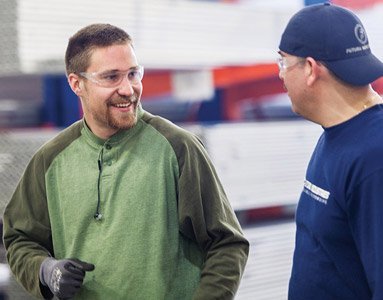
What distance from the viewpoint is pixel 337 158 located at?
195 cm

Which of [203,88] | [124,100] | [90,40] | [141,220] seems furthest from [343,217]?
[203,88]

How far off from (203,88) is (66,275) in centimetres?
169

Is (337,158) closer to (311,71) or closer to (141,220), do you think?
(311,71)

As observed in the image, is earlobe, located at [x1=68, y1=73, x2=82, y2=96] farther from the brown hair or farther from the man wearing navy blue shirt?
the man wearing navy blue shirt

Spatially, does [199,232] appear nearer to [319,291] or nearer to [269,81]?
[319,291]

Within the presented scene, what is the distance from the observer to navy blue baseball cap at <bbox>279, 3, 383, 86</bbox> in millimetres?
2002

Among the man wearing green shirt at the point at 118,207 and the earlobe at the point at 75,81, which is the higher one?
the earlobe at the point at 75,81

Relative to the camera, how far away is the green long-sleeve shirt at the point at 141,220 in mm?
2230

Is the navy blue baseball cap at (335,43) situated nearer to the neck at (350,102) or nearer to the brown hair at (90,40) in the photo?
the neck at (350,102)

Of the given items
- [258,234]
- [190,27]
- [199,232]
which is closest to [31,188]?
[199,232]

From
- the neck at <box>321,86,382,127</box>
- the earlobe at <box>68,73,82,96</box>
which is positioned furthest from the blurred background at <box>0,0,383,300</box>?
the neck at <box>321,86,382,127</box>

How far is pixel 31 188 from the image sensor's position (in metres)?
2.45

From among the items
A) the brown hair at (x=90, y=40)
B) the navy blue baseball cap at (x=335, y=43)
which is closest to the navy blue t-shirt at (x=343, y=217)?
the navy blue baseball cap at (x=335, y=43)

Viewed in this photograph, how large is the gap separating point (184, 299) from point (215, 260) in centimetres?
16
